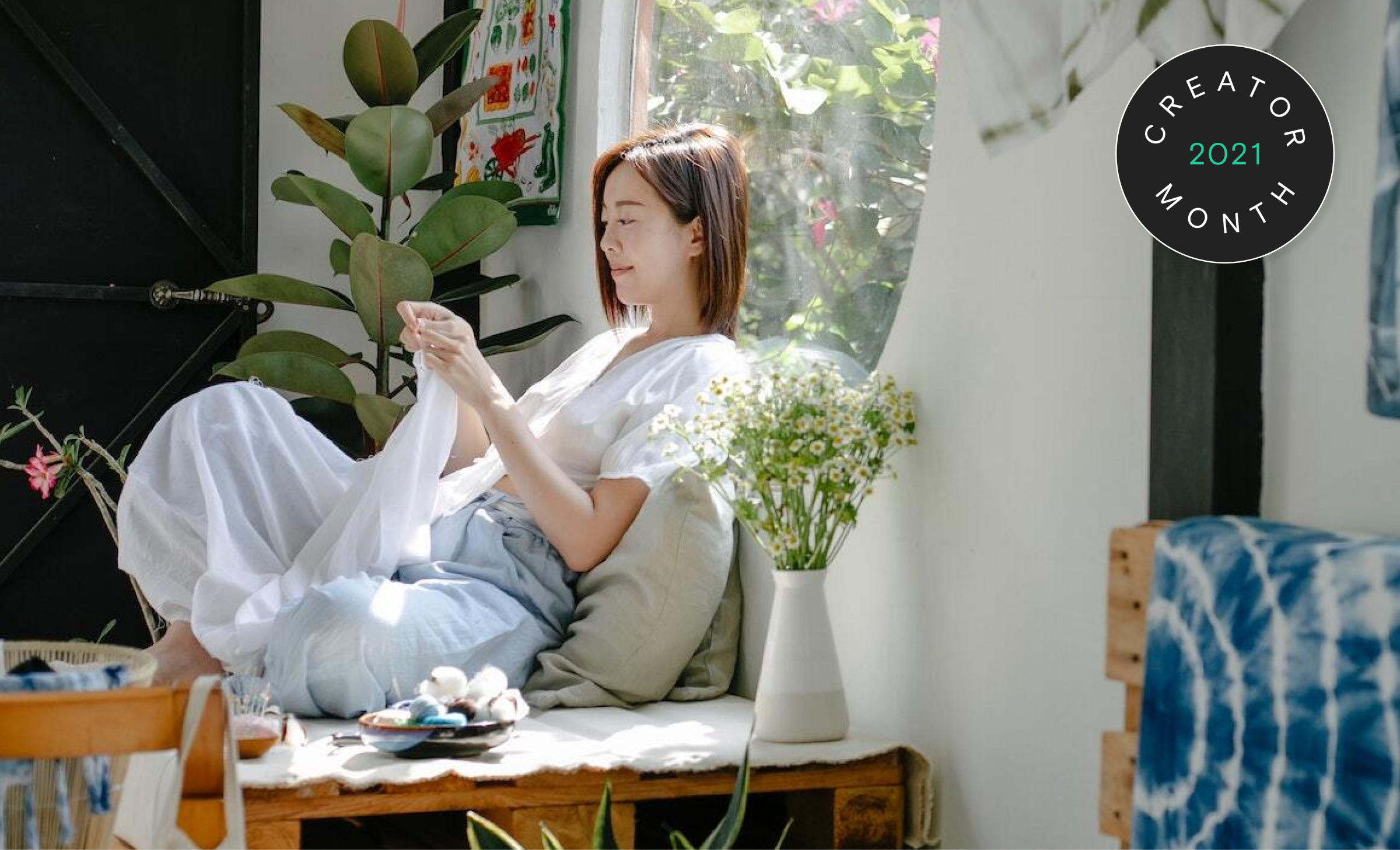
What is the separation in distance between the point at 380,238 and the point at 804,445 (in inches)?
60.3

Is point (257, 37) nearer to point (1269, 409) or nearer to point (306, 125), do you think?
point (306, 125)

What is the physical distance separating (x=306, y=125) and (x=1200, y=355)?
2.72 meters

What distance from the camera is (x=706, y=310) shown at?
2941 millimetres

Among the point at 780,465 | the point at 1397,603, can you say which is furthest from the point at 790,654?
→ the point at 1397,603

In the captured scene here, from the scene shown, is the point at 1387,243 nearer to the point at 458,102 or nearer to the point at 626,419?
the point at 626,419

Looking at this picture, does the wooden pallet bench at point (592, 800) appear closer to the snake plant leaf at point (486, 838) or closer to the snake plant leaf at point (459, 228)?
the snake plant leaf at point (486, 838)

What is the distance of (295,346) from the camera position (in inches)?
152

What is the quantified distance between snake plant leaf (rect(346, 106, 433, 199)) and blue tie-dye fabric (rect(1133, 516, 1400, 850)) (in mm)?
2416

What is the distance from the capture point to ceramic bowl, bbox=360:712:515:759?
218 centimetres

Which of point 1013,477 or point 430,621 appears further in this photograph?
point 430,621

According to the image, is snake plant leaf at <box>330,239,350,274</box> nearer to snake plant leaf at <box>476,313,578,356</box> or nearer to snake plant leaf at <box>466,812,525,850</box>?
snake plant leaf at <box>476,313,578,356</box>

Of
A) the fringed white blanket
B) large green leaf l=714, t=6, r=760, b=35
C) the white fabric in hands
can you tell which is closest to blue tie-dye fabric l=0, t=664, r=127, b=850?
the fringed white blanket

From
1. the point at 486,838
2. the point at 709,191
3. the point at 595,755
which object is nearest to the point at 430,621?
the point at 595,755

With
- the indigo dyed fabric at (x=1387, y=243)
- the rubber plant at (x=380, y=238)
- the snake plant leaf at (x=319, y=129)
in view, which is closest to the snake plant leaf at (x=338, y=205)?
the rubber plant at (x=380, y=238)
